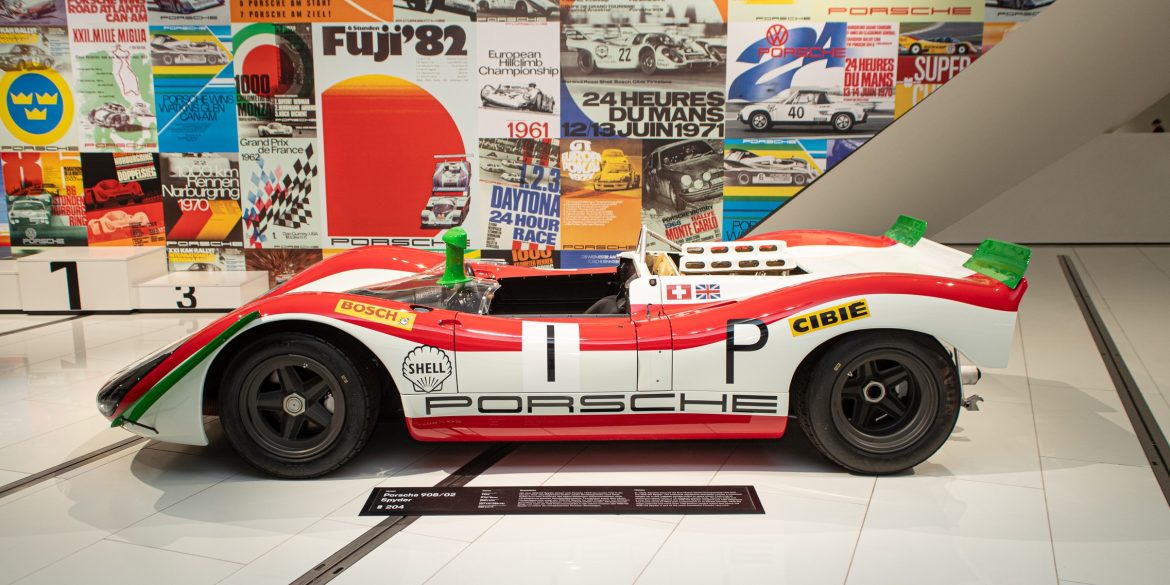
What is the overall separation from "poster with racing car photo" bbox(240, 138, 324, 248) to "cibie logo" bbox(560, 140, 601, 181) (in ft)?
6.65

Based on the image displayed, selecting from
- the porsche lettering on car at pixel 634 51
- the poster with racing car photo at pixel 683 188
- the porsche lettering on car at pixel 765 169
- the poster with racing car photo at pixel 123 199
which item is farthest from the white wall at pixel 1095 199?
the poster with racing car photo at pixel 123 199

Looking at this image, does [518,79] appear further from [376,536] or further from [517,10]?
[376,536]

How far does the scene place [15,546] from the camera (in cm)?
306

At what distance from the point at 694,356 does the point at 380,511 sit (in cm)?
→ 136

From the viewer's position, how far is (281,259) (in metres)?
7.21

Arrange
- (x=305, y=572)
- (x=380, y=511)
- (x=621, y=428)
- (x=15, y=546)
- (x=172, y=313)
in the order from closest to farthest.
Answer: (x=305, y=572)
(x=15, y=546)
(x=380, y=511)
(x=621, y=428)
(x=172, y=313)

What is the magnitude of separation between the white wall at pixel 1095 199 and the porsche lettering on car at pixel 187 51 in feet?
24.8

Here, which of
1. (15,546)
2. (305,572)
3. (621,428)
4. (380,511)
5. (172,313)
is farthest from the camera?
(172,313)

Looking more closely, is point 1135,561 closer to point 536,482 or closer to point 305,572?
point 536,482

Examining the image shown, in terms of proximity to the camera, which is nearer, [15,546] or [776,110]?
[15,546]

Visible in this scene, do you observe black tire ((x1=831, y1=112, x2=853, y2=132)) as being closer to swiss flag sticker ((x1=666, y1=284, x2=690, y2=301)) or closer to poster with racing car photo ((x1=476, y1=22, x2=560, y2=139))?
poster with racing car photo ((x1=476, y1=22, x2=560, y2=139))

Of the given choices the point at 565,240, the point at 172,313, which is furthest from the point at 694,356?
the point at 172,313

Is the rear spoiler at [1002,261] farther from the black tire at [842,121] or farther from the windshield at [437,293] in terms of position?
the black tire at [842,121]

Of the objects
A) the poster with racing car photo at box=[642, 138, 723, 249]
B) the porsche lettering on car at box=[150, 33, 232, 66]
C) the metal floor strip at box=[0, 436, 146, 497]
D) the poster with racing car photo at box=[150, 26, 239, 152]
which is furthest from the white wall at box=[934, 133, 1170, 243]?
the metal floor strip at box=[0, 436, 146, 497]
